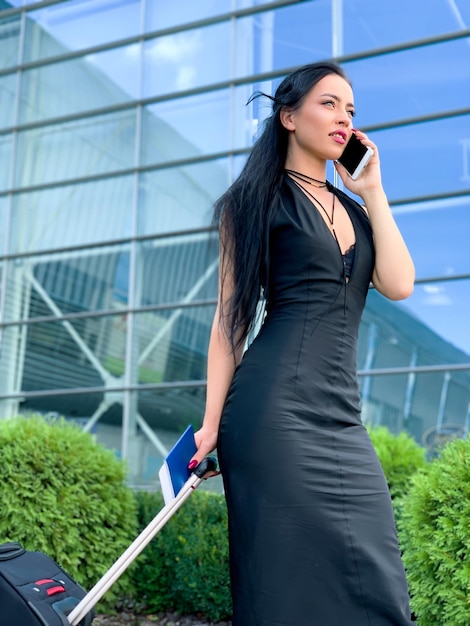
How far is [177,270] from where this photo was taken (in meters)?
10.1

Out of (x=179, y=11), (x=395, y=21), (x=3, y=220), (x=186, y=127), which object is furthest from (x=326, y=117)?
(x=3, y=220)

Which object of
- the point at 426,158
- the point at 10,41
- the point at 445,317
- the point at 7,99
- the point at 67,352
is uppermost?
the point at 10,41

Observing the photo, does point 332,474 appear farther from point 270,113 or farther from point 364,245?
point 270,113

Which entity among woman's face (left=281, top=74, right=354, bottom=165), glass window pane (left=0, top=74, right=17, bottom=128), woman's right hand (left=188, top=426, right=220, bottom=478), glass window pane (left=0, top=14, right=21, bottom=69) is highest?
glass window pane (left=0, top=14, right=21, bottom=69)

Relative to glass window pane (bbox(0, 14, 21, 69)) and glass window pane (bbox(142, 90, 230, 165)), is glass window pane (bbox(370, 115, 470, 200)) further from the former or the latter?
glass window pane (bbox(0, 14, 21, 69))

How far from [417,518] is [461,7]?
6.47 metres

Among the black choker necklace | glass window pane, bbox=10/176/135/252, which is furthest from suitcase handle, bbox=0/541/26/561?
glass window pane, bbox=10/176/135/252

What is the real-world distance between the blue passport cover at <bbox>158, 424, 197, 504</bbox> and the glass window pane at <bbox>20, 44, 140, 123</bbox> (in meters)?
9.13

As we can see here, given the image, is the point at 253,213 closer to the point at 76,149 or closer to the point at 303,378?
the point at 303,378

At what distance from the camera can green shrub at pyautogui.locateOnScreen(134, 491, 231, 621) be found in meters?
5.30

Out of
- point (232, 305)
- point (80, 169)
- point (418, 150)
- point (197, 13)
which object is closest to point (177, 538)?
point (232, 305)

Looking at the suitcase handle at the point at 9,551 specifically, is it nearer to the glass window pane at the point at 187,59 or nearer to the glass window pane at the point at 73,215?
the glass window pane at the point at 73,215

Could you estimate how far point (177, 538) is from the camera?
5.59 meters

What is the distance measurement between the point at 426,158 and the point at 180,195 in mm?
2948
